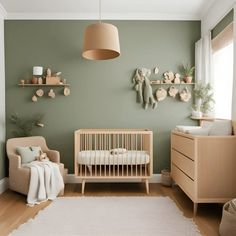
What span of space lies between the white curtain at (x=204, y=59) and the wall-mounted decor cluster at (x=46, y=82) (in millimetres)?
2026

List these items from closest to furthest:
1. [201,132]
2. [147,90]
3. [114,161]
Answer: [201,132] → [114,161] → [147,90]

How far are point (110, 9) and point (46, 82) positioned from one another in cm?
146

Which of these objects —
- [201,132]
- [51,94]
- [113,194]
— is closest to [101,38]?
[201,132]

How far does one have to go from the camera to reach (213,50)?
3.90 metres

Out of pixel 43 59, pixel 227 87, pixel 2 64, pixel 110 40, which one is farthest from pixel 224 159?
pixel 2 64

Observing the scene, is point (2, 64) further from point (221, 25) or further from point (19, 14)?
point (221, 25)

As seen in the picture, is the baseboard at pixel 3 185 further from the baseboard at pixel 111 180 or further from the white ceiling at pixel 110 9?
the white ceiling at pixel 110 9

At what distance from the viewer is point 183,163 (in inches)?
130

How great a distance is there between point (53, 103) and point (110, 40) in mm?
1813

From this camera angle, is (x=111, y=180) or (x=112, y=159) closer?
(x=112, y=159)

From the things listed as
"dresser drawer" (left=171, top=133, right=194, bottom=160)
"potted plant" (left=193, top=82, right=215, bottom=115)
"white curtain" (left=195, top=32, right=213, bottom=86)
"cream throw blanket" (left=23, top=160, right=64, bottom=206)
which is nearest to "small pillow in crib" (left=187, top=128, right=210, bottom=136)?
"dresser drawer" (left=171, top=133, right=194, bottom=160)

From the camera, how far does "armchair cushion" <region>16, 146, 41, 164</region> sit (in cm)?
373

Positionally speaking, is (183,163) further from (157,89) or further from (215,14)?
(215,14)

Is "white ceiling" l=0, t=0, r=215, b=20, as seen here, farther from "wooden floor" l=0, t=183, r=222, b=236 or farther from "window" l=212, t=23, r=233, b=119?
"wooden floor" l=0, t=183, r=222, b=236
